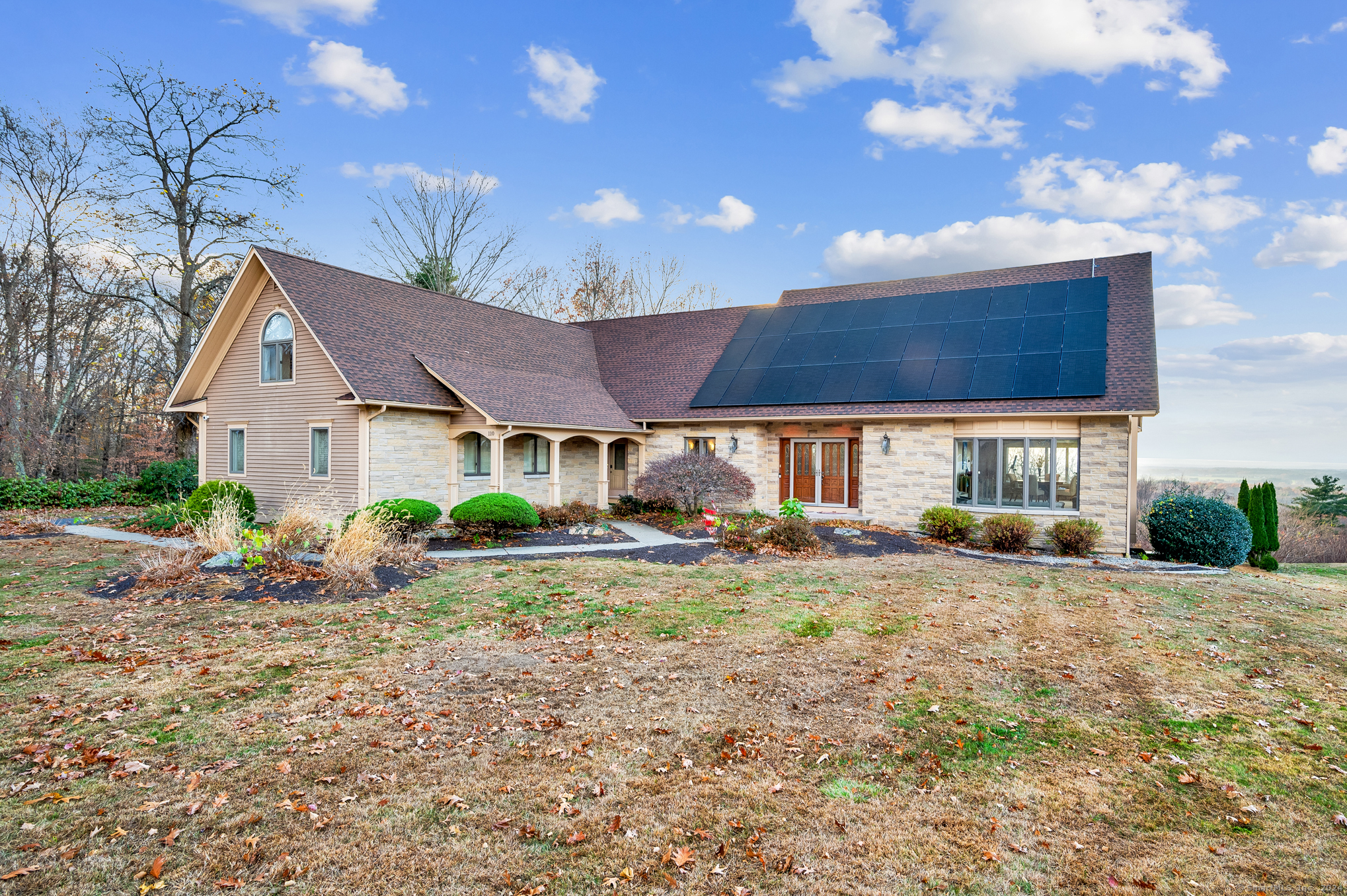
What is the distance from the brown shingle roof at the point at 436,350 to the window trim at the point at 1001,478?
28.8ft

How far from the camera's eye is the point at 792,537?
12.7 meters

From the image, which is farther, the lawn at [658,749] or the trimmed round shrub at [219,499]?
the trimmed round shrub at [219,499]

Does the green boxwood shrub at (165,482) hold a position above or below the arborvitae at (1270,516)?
above

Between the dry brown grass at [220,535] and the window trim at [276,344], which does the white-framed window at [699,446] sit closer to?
the window trim at [276,344]

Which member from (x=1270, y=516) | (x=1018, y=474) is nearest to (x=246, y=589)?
(x=1018, y=474)

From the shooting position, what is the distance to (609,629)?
24.0 ft

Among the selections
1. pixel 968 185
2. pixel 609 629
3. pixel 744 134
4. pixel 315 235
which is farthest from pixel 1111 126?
pixel 315 235

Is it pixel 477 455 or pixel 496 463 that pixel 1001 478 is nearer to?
pixel 496 463

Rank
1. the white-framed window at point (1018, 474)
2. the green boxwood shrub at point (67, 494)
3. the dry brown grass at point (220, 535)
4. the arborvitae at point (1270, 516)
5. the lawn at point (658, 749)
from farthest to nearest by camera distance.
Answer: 1. the green boxwood shrub at point (67, 494)
2. the arborvitae at point (1270, 516)
3. the white-framed window at point (1018, 474)
4. the dry brown grass at point (220, 535)
5. the lawn at point (658, 749)

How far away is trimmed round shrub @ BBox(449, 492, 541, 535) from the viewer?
1336 centimetres

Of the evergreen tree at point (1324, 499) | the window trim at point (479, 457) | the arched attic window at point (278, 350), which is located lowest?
the evergreen tree at point (1324, 499)

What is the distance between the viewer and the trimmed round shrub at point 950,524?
47.4 feet

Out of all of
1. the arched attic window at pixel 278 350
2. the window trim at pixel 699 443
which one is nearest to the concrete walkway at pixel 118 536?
the arched attic window at pixel 278 350

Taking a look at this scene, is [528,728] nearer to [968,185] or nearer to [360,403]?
[360,403]
